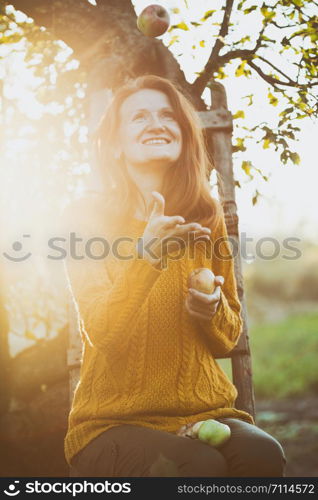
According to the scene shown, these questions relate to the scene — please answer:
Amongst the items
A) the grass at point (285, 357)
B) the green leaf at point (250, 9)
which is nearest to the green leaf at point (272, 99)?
the green leaf at point (250, 9)

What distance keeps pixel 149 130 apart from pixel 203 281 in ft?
2.12

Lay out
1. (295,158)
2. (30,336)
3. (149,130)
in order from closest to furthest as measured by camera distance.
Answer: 1. (149,130)
2. (295,158)
3. (30,336)

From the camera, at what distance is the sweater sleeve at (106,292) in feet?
6.11

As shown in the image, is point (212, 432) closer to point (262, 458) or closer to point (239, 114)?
point (262, 458)

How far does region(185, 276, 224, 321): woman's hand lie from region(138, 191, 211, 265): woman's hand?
0.22 metres

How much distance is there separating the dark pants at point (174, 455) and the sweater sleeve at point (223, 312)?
0.32 meters

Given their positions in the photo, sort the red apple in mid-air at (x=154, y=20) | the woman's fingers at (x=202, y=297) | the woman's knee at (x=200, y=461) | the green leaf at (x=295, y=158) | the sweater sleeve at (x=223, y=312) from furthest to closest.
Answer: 1. the green leaf at (x=295, y=158)
2. the red apple in mid-air at (x=154, y=20)
3. the sweater sleeve at (x=223, y=312)
4. the woman's fingers at (x=202, y=297)
5. the woman's knee at (x=200, y=461)

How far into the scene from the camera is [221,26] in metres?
3.30

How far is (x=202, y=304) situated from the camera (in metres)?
2.01

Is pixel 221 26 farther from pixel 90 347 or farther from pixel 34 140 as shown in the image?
pixel 90 347

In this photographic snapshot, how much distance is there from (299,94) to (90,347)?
1.92m

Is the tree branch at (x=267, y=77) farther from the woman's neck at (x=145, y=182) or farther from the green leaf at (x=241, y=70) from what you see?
the woman's neck at (x=145, y=182)

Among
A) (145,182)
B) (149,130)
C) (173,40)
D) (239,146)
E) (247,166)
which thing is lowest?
(145,182)

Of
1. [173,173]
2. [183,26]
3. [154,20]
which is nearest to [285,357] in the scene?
[183,26]
